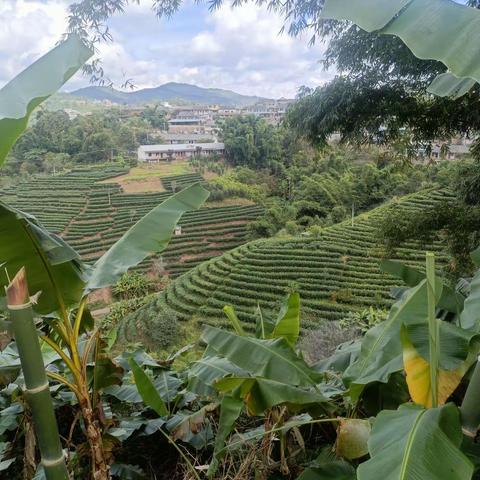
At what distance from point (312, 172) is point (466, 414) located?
899 inches

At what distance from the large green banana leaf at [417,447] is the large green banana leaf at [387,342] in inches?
5.9

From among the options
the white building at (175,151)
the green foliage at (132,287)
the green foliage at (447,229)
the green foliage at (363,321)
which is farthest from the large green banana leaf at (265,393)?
the white building at (175,151)

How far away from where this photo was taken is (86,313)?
0.99 metres

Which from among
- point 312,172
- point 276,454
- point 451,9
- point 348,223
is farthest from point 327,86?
point 312,172

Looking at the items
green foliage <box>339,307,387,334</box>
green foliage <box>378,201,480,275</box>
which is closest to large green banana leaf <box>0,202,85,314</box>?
green foliage <box>378,201,480,275</box>

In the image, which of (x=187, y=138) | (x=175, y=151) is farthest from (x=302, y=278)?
(x=187, y=138)

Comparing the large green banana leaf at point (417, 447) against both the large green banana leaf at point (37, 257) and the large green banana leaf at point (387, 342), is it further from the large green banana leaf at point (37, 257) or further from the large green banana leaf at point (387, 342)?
the large green banana leaf at point (37, 257)

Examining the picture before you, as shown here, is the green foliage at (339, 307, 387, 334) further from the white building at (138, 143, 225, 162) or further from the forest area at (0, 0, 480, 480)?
the white building at (138, 143, 225, 162)

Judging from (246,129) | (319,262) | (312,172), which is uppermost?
(246,129)

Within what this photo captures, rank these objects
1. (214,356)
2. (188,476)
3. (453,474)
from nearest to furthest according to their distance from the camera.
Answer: (453,474)
(188,476)
(214,356)

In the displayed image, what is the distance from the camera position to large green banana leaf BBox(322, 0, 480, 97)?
2.39 feet

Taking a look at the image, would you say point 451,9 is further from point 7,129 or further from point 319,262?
point 319,262

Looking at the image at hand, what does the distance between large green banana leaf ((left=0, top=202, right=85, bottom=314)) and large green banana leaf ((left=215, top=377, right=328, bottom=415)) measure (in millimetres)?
377

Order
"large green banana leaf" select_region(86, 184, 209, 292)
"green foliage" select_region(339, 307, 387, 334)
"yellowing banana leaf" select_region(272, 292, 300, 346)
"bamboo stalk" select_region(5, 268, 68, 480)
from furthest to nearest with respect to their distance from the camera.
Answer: "green foliage" select_region(339, 307, 387, 334) → "yellowing banana leaf" select_region(272, 292, 300, 346) → "large green banana leaf" select_region(86, 184, 209, 292) → "bamboo stalk" select_region(5, 268, 68, 480)
